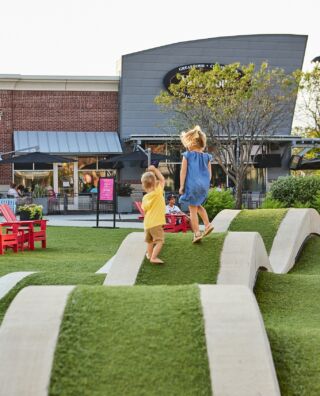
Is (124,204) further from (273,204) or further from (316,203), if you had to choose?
(316,203)

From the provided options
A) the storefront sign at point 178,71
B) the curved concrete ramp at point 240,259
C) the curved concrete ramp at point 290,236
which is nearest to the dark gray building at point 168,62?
the storefront sign at point 178,71

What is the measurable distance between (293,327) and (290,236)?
5095 millimetres

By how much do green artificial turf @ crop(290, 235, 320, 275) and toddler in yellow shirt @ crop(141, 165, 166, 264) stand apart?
2838 millimetres

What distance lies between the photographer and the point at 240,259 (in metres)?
7.62

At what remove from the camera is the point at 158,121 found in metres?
34.5

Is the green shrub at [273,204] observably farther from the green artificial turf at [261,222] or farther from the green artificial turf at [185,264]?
the green artificial turf at [185,264]

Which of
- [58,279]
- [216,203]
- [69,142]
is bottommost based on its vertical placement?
[69,142]

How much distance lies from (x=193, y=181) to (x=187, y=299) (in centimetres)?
362

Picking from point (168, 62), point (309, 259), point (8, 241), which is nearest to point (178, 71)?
point (168, 62)

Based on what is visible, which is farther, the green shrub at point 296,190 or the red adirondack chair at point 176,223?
the red adirondack chair at point 176,223

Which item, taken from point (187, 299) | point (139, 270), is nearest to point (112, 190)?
point (139, 270)

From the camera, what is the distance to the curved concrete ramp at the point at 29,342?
14.3 feet

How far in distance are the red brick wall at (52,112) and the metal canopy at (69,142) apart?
0.33 metres

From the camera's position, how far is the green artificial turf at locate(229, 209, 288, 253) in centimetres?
1142
